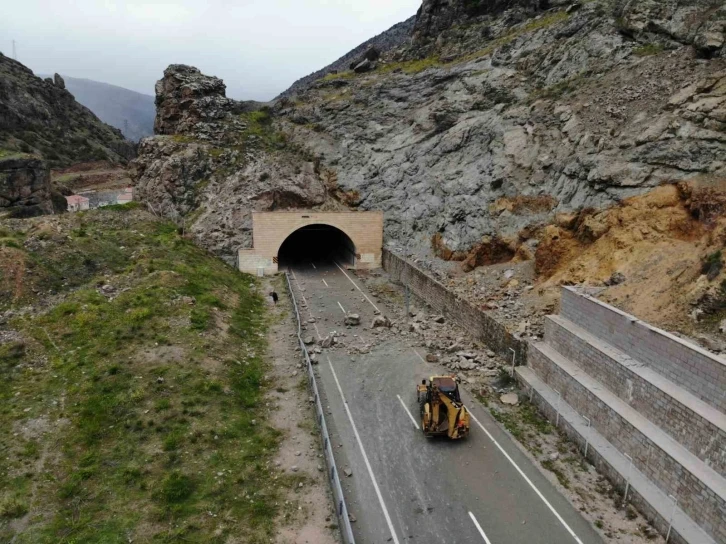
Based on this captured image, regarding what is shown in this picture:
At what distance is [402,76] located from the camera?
48281mm

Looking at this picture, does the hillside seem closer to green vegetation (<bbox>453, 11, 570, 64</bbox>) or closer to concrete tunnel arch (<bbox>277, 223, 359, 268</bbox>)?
green vegetation (<bbox>453, 11, 570, 64</bbox>)

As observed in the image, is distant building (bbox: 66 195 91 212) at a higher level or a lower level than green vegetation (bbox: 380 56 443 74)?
lower

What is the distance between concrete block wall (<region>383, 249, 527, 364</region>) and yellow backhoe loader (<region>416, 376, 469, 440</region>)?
5.44 metres

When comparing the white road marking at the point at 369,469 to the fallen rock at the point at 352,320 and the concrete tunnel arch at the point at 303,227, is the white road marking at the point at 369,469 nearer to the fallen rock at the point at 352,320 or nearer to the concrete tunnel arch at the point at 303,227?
the fallen rock at the point at 352,320

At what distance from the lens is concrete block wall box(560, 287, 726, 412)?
11820 millimetres

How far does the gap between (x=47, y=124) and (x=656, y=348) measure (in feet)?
302

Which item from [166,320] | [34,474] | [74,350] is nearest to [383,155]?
[166,320]

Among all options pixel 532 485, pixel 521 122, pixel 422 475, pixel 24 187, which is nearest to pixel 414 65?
pixel 521 122

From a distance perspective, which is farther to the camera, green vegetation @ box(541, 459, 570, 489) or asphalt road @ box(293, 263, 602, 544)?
green vegetation @ box(541, 459, 570, 489)

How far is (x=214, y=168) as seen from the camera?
42594 mm

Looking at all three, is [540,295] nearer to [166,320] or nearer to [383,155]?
[166,320]

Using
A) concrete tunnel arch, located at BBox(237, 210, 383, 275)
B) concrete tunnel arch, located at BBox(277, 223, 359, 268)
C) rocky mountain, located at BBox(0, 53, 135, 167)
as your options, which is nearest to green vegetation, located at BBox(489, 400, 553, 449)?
concrete tunnel arch, located at BBox(237, 210, 383, 275)

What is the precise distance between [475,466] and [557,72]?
31.0 metres

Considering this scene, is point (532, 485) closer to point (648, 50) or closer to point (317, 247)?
point (648, 50)
